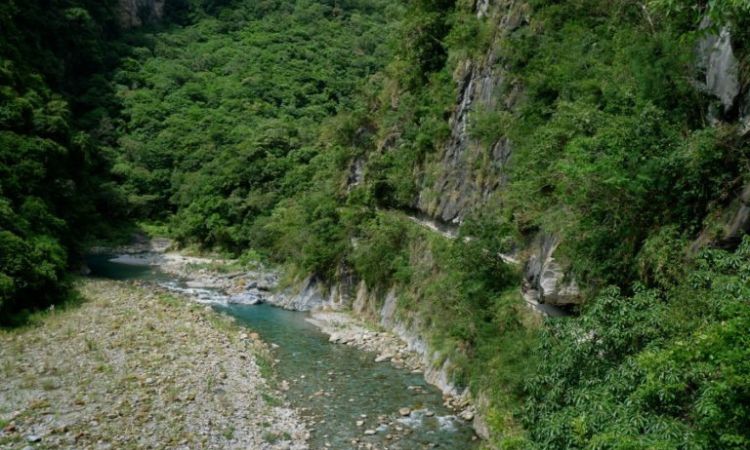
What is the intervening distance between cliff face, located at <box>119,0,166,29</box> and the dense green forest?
3619 centimetres

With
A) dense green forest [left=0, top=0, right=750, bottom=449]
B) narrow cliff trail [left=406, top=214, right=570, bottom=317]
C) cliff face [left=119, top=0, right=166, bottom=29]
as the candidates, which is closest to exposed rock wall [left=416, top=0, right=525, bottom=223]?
dense green forest [left=0, top=0, right=750, bottom=449]

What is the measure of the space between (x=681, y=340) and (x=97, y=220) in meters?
57.4

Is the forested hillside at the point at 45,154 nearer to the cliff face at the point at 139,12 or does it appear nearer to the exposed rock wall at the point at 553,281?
the cliff face at the point at 139,12

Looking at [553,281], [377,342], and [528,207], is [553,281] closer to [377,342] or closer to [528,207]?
[528,207]

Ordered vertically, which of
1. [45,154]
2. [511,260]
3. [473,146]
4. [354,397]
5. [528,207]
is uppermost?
[473,146]

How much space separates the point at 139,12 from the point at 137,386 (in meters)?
95.8

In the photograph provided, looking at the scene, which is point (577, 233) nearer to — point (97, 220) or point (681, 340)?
point (681, 340)

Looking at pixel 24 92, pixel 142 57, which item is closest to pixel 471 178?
pixel 24 92

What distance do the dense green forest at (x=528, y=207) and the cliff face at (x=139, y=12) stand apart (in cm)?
3619

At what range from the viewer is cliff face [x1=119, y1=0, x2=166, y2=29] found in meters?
90.8

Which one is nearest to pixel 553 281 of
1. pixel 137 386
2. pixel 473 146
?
pixel 473 146

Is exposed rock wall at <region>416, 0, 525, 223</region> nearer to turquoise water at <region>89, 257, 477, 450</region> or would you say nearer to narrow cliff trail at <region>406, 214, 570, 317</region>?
narrow cliff trail at <region>406, 214, 570, 317</region>

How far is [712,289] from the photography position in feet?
25.7

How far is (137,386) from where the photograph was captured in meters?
16.1
